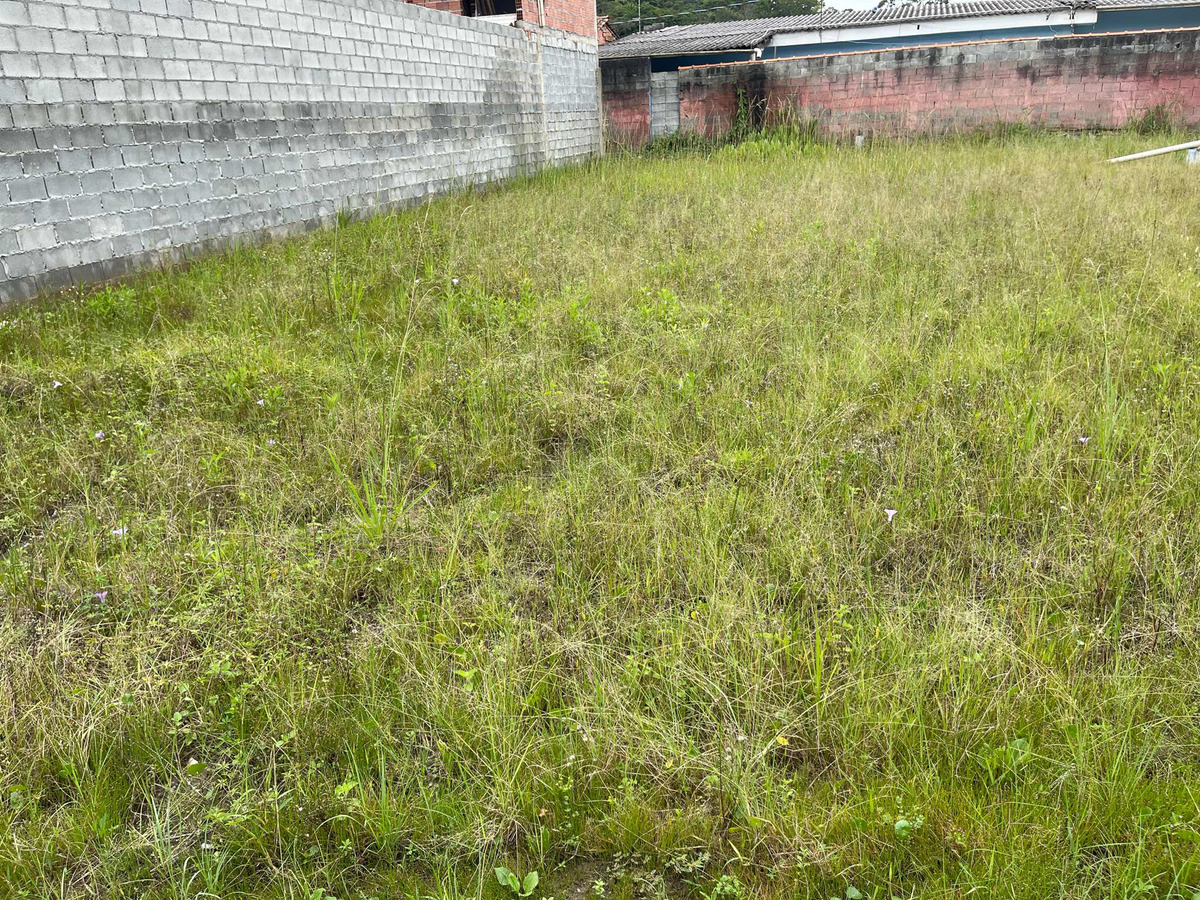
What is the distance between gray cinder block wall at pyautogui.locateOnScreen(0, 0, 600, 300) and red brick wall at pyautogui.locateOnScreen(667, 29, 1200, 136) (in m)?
5.60

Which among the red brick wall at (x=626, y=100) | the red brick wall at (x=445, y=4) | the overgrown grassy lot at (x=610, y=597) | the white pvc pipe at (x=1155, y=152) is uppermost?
the red brick wall at (x=445, y=4)

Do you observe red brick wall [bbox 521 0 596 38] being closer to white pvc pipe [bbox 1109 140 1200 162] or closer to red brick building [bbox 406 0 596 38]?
red brick building [bbox 406 0 596 38]

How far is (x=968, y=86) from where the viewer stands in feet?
39.5

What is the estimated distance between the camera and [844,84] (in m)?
12.6

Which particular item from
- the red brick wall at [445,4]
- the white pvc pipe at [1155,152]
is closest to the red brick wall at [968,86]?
the red brick wall at [445,4]

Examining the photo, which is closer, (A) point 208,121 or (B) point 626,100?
(A) point 208,121

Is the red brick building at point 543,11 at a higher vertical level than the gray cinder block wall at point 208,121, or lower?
higher

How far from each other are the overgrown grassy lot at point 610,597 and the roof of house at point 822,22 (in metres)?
16.4

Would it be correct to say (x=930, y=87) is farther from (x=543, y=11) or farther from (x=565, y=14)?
(x=543, y=11)

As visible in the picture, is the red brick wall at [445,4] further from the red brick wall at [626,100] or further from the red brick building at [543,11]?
the red brick wall at [626,100]

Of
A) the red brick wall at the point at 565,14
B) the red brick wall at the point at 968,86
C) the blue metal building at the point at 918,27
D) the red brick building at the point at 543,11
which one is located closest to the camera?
the red brick building at the point at 543,11

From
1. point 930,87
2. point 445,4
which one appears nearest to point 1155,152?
point 930,87

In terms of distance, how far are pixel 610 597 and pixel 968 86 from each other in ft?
42.7

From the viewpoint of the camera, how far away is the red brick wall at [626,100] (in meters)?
13.3
